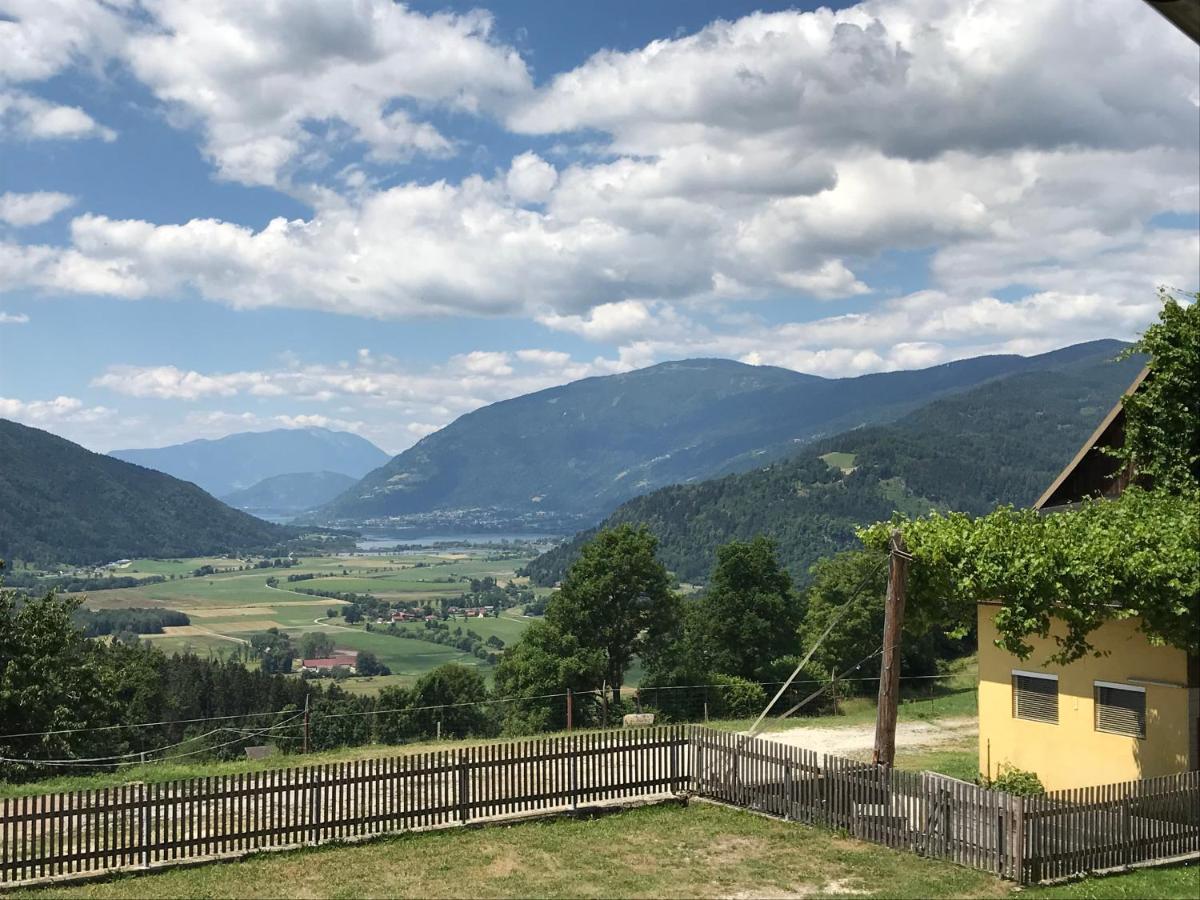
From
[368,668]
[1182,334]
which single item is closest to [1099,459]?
[1182,334]

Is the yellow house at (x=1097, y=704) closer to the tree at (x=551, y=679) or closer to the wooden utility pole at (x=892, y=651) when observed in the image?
the wooden utility pole at (x=892, y=651)

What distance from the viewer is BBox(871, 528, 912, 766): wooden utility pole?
21.9m

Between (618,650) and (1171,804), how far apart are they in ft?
140

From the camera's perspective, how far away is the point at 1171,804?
59.9 feet

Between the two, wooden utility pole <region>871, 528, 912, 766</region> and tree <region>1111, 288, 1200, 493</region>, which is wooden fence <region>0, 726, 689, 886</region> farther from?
tree <region>1111, 288, 1200, 493</region>

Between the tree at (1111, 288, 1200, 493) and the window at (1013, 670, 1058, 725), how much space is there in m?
5.04

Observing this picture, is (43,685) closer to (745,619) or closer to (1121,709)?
(1121,709)

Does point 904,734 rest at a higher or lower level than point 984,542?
lower

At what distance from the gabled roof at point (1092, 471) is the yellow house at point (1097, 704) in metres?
0.03

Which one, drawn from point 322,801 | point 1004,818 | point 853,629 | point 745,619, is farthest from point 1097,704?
point 853,629

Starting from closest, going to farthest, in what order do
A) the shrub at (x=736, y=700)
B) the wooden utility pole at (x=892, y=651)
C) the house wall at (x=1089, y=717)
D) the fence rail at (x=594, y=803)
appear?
the fence rail at (x=594, y=803), the house wall at (x=1089, y=717), the wooden utility pole at (x=892, y=651), the shrub at (x=736, y=700)

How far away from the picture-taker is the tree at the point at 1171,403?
2205 centimetres

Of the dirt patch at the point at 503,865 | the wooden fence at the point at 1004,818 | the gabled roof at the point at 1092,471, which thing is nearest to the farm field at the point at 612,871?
the dirt patch at the point at 503,865

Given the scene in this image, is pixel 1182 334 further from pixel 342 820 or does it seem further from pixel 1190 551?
pixel 342 820
